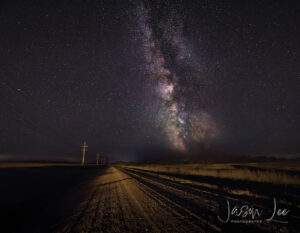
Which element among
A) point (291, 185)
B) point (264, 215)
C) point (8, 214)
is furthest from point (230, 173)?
point (8, 214)

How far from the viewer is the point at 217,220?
467 centimetres

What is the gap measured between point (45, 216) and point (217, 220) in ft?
21.2

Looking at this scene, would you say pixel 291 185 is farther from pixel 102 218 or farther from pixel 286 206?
pixel 102 218

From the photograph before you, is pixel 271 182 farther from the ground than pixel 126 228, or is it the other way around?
pixel 126 228

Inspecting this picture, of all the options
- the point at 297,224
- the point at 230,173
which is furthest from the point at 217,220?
the point at 230,173

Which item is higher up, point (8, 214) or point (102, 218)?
point (102, 218)

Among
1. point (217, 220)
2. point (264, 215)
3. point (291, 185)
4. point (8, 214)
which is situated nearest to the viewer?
point (217, 220)

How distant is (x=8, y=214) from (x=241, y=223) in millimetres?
9176

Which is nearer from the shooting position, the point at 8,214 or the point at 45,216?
the point at 45,216

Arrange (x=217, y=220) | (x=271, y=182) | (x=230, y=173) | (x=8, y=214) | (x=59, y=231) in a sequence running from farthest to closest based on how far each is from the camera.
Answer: (x=230, y=173) < (x=271, y=182) < (x=8, y=214) < (x=217, y=220) < (x=59, y=231)

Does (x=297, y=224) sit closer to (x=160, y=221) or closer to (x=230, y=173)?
(x=160, y=221)

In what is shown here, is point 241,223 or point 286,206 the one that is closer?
point 241,223

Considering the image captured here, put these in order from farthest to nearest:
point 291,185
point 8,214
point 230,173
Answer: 1. point 230,173
2. point 291,185
3. point 8,214

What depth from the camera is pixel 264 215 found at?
202 inches
